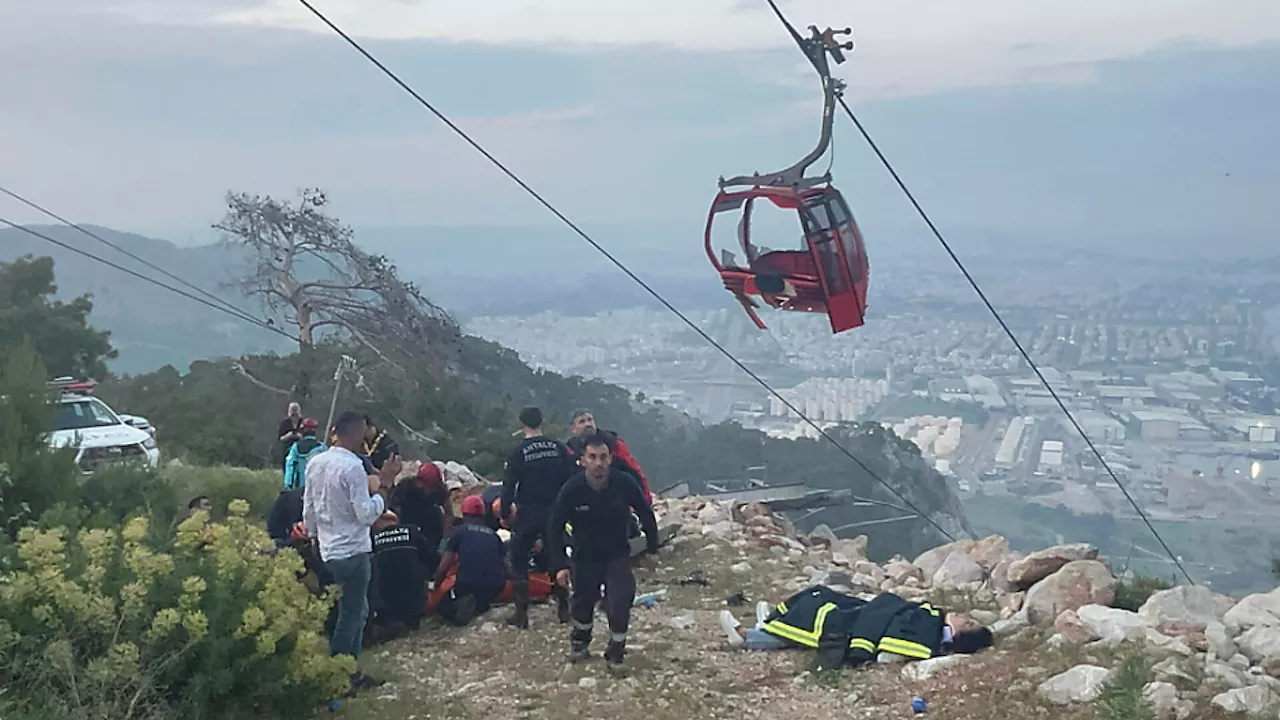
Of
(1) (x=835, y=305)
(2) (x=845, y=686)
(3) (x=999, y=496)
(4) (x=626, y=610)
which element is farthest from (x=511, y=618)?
(3) (x=999, y=496)

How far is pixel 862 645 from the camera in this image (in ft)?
26.9

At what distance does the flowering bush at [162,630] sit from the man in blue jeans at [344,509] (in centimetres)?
32

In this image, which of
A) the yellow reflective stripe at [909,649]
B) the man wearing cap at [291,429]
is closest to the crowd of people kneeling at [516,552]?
the yellow reflective stripe at [909,649]

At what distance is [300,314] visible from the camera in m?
26.3

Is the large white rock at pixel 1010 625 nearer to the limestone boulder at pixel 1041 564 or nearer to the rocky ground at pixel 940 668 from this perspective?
the rocky ground at pixel 940 668

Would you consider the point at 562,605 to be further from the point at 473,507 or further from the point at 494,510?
the point at 494,510

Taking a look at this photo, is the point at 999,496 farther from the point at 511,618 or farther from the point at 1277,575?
the point at 511,618

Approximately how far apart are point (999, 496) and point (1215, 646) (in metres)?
20.1

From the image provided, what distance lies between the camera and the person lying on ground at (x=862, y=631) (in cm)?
819

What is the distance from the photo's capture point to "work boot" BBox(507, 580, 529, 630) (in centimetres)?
925

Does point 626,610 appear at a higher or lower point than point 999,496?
higher

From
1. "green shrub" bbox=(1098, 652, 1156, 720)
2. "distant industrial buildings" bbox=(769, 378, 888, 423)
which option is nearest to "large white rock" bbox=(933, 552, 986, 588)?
"green shrub" bbox=(1098, 652, 1156, 720)

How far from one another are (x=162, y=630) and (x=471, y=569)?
141 inches

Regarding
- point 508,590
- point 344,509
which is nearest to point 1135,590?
point 508,590
